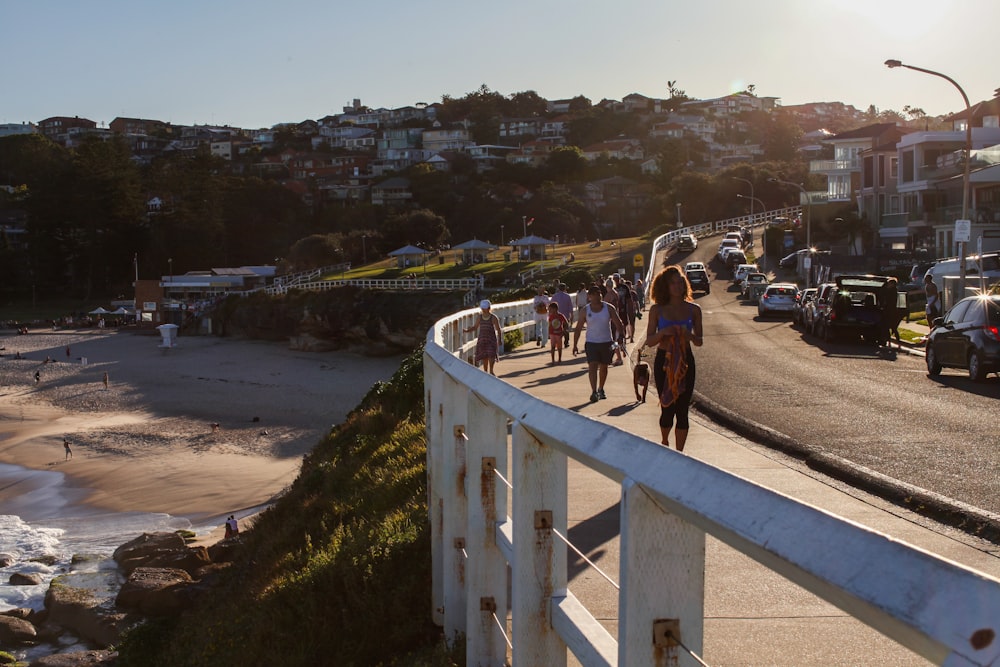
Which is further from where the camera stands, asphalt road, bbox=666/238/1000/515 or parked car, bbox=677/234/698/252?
parked car, bbox=677/234/698/252

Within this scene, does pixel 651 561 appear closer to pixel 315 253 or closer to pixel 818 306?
pixel 818 306

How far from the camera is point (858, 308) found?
2733 centimetres

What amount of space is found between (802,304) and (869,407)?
18.8m

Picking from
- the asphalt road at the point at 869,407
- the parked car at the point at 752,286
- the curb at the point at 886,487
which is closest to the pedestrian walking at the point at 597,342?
the asphalt road at the point at 869,407

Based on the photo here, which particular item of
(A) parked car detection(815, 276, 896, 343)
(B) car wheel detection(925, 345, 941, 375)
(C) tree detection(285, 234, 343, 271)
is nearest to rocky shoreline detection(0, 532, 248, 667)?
(B) car wheel detection(925, 345, 941, 375)

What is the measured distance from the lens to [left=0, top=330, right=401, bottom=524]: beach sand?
31016 mm

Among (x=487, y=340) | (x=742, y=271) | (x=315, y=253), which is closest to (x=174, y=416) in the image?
(x=742, y=271)

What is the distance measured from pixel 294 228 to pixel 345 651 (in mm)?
118658

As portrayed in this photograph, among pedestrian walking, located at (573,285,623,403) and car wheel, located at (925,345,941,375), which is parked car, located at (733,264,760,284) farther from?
pedestrian walking, located at (573,285,623,403)

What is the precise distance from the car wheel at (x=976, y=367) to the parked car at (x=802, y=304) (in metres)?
13.1

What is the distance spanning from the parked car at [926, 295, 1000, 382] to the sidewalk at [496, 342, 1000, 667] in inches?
314

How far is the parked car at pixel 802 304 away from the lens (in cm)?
3248

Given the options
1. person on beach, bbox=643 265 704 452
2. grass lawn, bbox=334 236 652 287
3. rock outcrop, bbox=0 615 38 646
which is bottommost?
rock outcrop, bbox=0 615 38 646

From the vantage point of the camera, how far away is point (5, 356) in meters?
70.1
